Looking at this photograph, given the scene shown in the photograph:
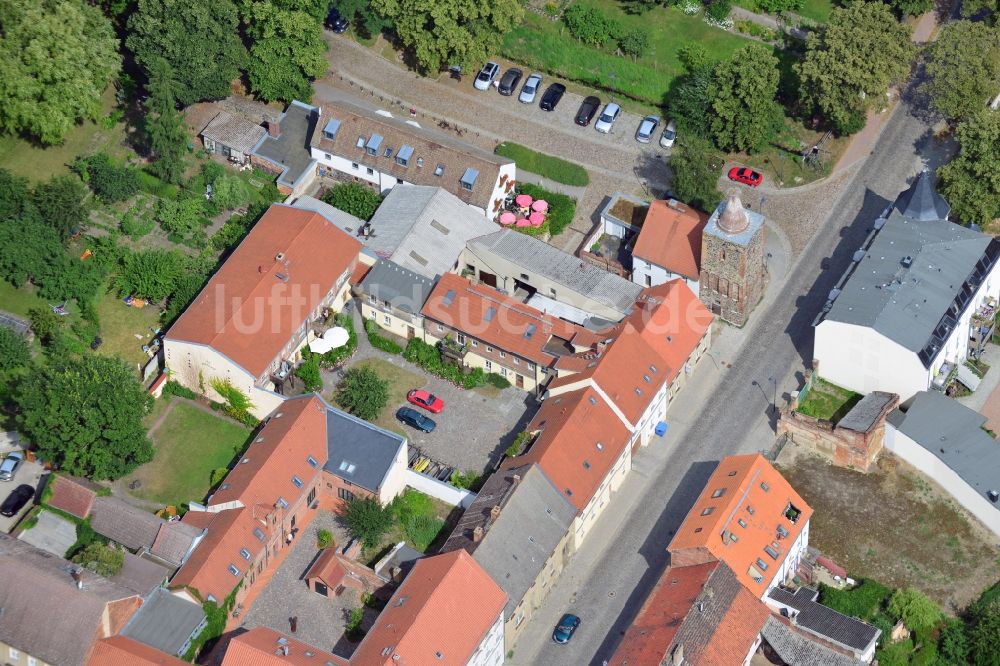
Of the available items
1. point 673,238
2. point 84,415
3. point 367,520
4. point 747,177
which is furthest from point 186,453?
point 747,177

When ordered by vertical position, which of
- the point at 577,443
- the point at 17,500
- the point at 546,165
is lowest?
the point at 17,500

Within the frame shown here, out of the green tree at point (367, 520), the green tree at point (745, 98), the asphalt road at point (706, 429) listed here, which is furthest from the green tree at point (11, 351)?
the green tree at point (745, 98)

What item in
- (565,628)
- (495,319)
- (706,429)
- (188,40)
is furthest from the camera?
(188,40)

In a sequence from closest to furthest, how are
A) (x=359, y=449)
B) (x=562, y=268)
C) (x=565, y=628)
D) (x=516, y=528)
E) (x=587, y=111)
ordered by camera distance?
(x=516, y=528)
(x=565, y=628)
(x=359, y=449)
(x=562, y=268)
(x=587, y=111)

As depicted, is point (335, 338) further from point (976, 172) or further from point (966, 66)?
point (966, 66)

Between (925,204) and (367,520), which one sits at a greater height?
(925,204)

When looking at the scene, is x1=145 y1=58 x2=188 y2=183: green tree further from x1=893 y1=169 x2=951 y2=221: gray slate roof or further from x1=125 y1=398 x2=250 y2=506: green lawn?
x1=893 y1=169 x2=951 y2=221: gray slate roof

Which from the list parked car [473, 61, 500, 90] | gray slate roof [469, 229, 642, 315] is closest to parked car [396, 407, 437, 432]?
gray slate roof [469, 229, 642, 315]

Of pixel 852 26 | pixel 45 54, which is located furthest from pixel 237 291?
pixel 852 26
